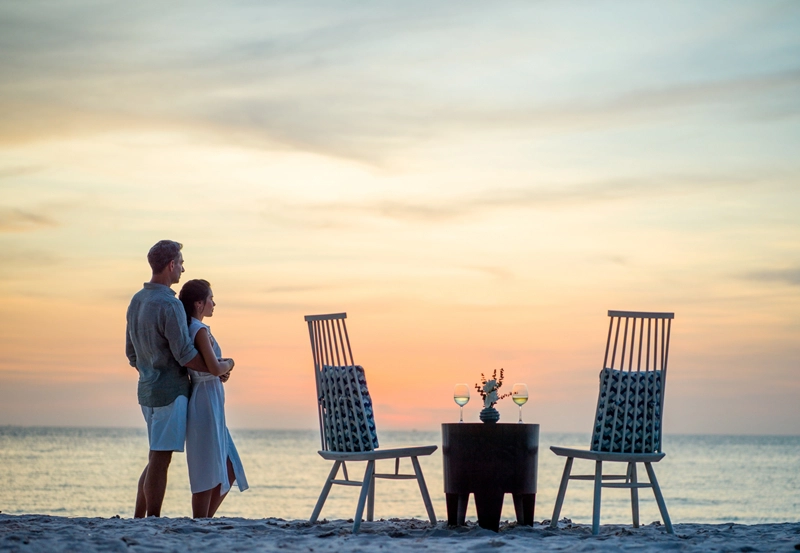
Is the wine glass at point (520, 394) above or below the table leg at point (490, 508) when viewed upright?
above

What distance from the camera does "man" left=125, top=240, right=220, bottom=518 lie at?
17.4 ft

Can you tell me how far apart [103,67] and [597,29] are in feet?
20.9

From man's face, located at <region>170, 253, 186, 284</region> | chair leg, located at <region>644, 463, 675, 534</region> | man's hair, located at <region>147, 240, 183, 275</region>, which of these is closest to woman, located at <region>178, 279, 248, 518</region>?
man's face, located at <region>170, 253, 186, 284</region>

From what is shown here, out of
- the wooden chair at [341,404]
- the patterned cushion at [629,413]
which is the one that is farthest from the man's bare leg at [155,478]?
the patterned cushion at [629,413]

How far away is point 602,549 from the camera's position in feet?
15.3

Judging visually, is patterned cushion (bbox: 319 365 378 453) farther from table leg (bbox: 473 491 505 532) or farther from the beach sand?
table leg (bbox: 473 491 505 532)

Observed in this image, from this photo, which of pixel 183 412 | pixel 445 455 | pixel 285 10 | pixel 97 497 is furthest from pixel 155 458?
pixel 97 497

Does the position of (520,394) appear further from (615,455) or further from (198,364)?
(198,364)

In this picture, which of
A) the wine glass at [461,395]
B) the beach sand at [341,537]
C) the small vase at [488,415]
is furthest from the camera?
the wine glass at [461,395]

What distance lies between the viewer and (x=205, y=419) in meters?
5.51

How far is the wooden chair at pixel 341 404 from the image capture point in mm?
5906

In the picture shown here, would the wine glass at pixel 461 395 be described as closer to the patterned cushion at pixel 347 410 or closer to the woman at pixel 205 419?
the patterned cushion at pixel 347 410

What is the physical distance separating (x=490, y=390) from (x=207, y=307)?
209 cm

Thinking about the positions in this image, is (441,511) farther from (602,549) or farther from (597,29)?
(602,549)
